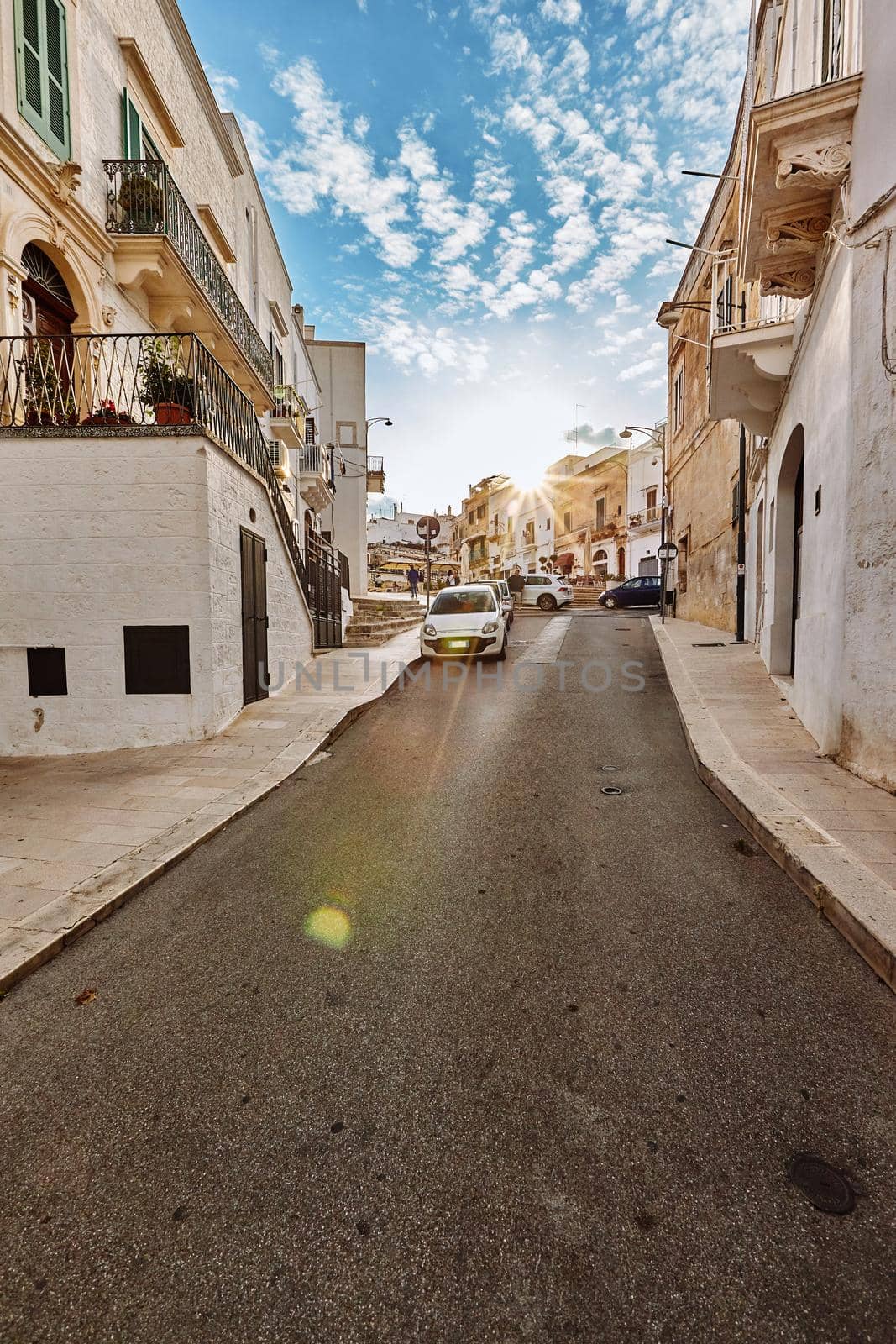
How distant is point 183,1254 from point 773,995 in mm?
2308

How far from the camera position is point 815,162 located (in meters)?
5.45

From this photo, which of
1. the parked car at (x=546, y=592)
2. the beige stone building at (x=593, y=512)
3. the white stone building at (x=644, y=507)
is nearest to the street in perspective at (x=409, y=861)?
the parked car at (x=546, y=592)

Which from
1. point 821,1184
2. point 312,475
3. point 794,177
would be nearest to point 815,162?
point 794,177

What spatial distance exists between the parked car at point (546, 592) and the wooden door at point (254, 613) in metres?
21.8

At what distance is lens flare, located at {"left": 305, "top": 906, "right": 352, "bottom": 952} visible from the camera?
3047mm

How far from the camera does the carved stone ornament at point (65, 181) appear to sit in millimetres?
8242

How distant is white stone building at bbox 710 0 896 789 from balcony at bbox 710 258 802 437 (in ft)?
0.56

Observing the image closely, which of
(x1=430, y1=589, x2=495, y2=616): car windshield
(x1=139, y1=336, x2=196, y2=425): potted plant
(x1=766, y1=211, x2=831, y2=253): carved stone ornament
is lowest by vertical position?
(x1=430, y1=589, x2=495, y2=616): car windshield

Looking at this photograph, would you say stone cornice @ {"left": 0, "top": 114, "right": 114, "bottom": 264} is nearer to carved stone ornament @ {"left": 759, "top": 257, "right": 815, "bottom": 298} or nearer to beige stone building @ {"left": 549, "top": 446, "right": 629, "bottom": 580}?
carved stone ornament @ {"left": 759, "top": 257, "right": 815, "bottom": 298}

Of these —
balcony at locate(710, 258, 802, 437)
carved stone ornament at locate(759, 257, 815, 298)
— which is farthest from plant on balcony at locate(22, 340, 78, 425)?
balcony at locate(710, 258, 802, 437)

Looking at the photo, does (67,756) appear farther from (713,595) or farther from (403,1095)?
(713,595)

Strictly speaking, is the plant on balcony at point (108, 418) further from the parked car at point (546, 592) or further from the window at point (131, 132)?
the parked car at point (546, 592)

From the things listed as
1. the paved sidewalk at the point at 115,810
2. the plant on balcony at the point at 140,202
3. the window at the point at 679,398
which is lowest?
the paved sidewalk at the point at 115,810

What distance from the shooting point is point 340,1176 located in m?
1.76
